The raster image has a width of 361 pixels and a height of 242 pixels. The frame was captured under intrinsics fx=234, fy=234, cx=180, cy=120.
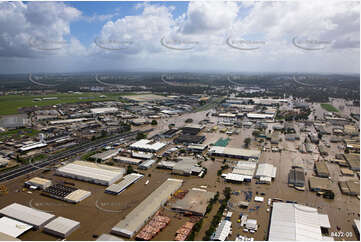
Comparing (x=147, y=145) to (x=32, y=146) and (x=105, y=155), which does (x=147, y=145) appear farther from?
(x=32, y=146)

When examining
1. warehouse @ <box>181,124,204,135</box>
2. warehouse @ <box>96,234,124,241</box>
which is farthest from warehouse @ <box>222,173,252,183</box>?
warehouse @ <box>181,124,204,135</box>

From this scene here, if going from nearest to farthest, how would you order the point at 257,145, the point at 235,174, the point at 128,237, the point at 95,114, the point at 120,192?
1. the point at 128,237
2. the point at 120,192
3. the point at 235,174
4. the point at 257,145
5. the point at 95,114

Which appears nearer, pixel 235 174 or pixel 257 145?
pixel 235 174

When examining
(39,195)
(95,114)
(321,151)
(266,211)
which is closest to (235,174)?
(266,211)

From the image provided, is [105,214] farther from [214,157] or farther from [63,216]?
[214,157]

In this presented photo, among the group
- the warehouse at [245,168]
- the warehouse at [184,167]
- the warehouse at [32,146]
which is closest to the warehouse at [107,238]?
the warehouse at [184,167]

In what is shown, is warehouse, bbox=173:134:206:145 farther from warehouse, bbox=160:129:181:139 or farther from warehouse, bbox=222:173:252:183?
warehouse, bbox=222:173:252:183

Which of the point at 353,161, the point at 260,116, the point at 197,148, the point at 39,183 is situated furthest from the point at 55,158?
the point at 260,116
